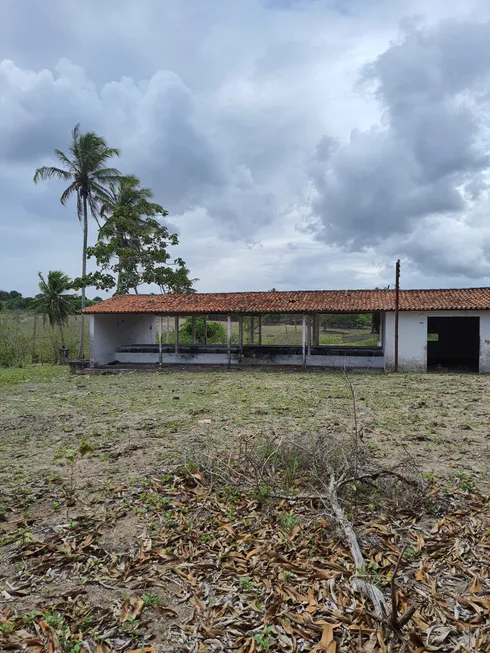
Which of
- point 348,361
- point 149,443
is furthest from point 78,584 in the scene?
point 348,361

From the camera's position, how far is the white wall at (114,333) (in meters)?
19.3

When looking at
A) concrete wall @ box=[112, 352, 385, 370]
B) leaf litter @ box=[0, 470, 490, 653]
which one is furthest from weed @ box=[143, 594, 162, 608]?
concrete wall @ box=[112, 352, 385, 370]

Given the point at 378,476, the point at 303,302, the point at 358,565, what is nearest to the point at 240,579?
the point at 358,565

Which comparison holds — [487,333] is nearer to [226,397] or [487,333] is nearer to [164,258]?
[226,397]

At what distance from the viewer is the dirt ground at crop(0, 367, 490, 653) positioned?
271 cm

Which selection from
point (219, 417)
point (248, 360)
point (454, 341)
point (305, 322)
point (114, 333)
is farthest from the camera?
point (454, 341)

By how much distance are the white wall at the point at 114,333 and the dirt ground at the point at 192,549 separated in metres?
12.0

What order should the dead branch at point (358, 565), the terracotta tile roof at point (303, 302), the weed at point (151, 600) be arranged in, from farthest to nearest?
the terracotta tile roof at point (303, 302) < the weed at point (151, 600) < the dead branch at point (358, 565)

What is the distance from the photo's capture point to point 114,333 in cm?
2108

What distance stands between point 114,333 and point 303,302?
908 cm

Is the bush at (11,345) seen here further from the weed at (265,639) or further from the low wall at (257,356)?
the weed at (265,639)

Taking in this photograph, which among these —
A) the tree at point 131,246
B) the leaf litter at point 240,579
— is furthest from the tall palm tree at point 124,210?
the leaf litter at point 240,579

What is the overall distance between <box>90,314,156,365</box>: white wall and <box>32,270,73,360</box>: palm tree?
11.8 ft

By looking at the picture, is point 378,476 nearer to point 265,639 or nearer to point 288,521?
point 288,521
